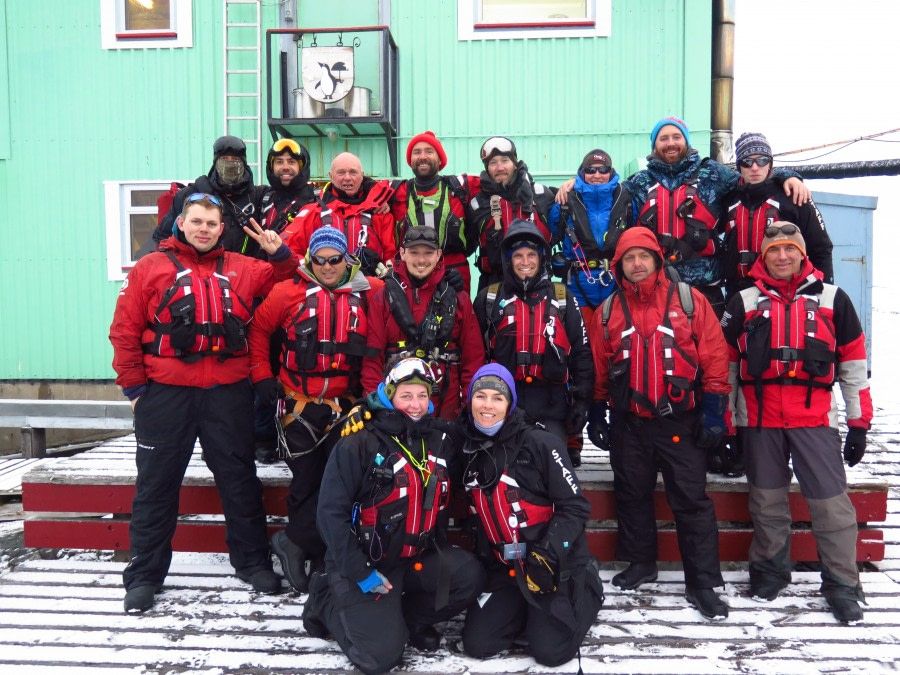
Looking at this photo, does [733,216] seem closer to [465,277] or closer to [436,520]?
[465,277]

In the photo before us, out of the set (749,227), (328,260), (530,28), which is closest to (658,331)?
(749,227)

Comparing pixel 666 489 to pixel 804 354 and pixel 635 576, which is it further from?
pixel 804 354

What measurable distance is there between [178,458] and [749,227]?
13.7ft

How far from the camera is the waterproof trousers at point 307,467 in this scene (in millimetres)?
4258

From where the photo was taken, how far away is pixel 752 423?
4219mm

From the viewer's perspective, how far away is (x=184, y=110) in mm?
9156

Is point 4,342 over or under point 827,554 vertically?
over

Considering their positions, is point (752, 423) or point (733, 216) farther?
point (733, 216)

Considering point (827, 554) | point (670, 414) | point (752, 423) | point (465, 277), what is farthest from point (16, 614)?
point (827, 554)

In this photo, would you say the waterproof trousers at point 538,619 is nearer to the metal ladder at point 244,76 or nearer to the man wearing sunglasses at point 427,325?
the man wearing sunglasses at point 427,325

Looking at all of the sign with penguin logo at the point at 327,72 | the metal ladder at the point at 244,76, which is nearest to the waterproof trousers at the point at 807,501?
the sign with penguin logo at the point at 327,72

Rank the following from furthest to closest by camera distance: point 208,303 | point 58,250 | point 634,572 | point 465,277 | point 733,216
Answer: point 58,250, point 465,277, point 733,216, point 634,572, point 208,303

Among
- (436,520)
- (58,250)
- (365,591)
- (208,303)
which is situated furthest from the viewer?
(58,250)

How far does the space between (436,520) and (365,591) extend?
55 cm
